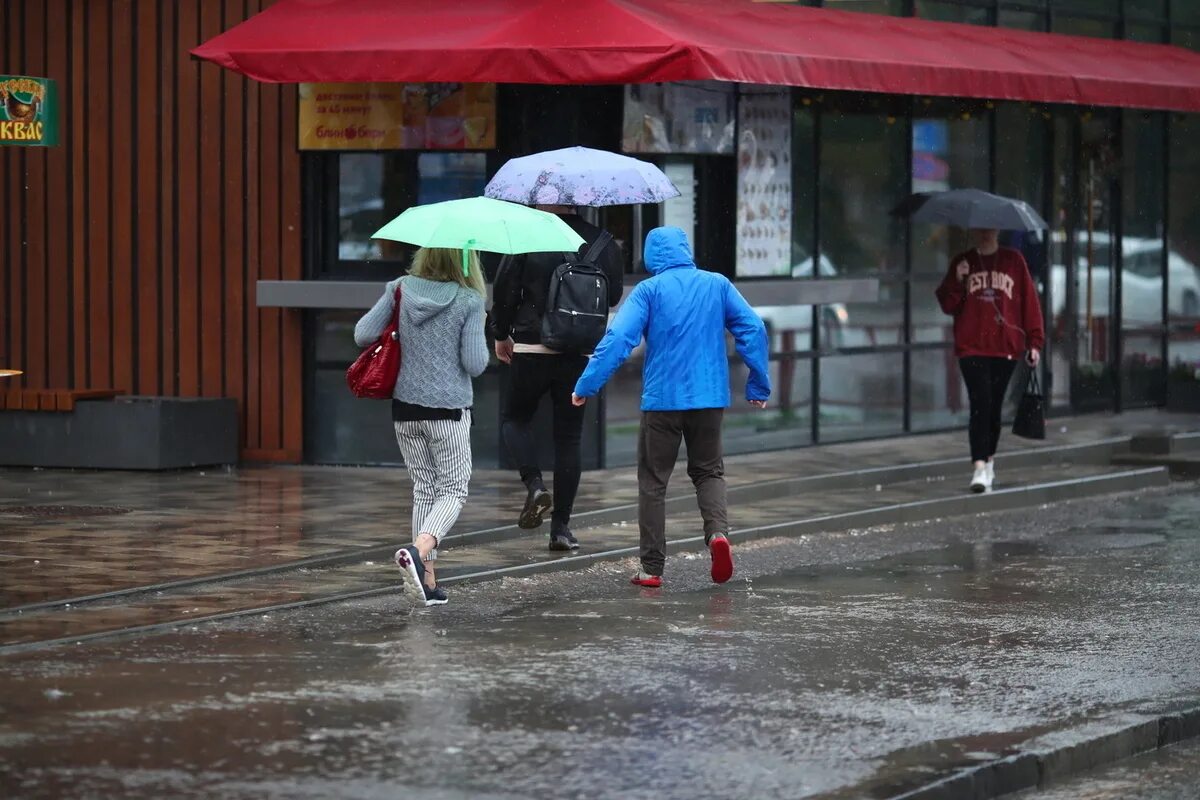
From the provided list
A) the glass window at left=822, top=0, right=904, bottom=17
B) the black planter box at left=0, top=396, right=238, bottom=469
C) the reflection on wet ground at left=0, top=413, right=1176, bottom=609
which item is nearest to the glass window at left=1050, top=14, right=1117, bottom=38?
the glass window at left=822, top=0, right=904, bottom=17

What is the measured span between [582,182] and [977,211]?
4.56 meters

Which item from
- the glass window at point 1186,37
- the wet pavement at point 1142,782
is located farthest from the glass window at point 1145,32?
the wet pavement at point 1142,782

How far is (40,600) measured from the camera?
31.0 ft

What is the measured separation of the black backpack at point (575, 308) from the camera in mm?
11086

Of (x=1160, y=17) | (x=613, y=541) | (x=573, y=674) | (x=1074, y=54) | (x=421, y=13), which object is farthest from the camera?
(x=1160, y=17)

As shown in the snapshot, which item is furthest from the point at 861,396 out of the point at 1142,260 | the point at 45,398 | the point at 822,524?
the point at 45,398

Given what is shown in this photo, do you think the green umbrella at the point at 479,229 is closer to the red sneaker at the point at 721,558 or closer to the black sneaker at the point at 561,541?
the red sneaker at the point at 721,558

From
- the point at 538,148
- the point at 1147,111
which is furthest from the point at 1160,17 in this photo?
the point at 538,148

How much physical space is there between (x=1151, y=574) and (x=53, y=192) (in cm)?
863

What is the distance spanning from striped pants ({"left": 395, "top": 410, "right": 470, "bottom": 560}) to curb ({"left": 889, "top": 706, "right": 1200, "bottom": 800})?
136 inches

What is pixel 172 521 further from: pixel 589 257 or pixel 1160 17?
pixel 1160 17

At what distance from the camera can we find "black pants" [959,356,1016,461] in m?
Result: 14.4

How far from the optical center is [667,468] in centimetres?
1047

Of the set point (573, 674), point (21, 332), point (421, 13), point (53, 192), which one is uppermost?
point (421, 13)
